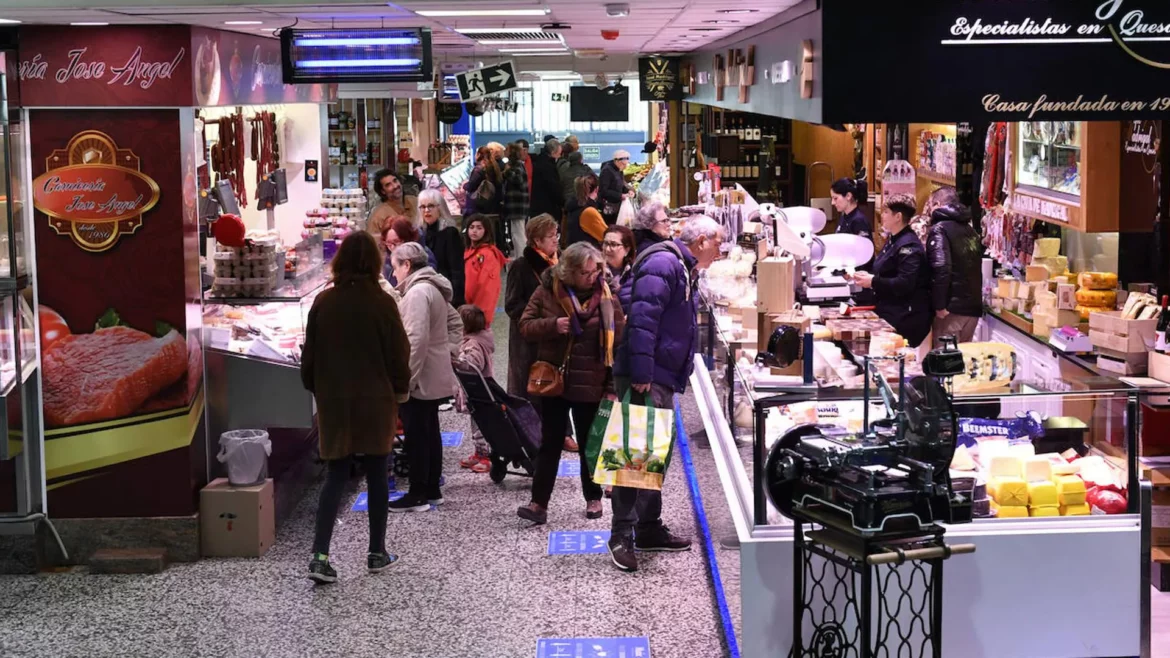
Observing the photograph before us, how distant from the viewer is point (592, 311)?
6.94 meters

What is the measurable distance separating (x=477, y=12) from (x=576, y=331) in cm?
163

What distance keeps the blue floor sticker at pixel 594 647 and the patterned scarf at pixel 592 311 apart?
1615 millimetres

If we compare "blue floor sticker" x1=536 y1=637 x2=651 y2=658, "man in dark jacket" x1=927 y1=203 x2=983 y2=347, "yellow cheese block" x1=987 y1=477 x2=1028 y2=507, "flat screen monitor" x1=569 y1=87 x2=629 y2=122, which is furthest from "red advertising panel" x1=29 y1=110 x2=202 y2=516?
"flat screen monitor" x1=569 y1=87 x2=629 y2=122

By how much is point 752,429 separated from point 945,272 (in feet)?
13.0

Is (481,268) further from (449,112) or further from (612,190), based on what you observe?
(449,112)

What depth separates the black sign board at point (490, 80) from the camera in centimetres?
1148

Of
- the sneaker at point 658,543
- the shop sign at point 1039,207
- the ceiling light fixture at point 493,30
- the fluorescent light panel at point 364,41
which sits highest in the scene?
the ceiling light fixture at point 493,30

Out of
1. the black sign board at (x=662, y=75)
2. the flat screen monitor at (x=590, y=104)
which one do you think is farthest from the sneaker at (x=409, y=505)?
the flat screen monitor at (x=590, y=104)

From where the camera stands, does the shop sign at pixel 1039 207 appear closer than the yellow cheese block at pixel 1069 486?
No

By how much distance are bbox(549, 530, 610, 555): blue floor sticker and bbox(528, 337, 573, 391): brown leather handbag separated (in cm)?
76

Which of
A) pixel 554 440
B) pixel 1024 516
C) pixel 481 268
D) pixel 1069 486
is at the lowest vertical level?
pixel 554 440

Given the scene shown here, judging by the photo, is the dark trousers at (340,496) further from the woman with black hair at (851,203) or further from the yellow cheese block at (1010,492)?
the woman with black hair at (851,203)

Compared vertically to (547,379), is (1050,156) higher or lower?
higher

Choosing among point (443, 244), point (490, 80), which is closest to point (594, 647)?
point (443, 244)
